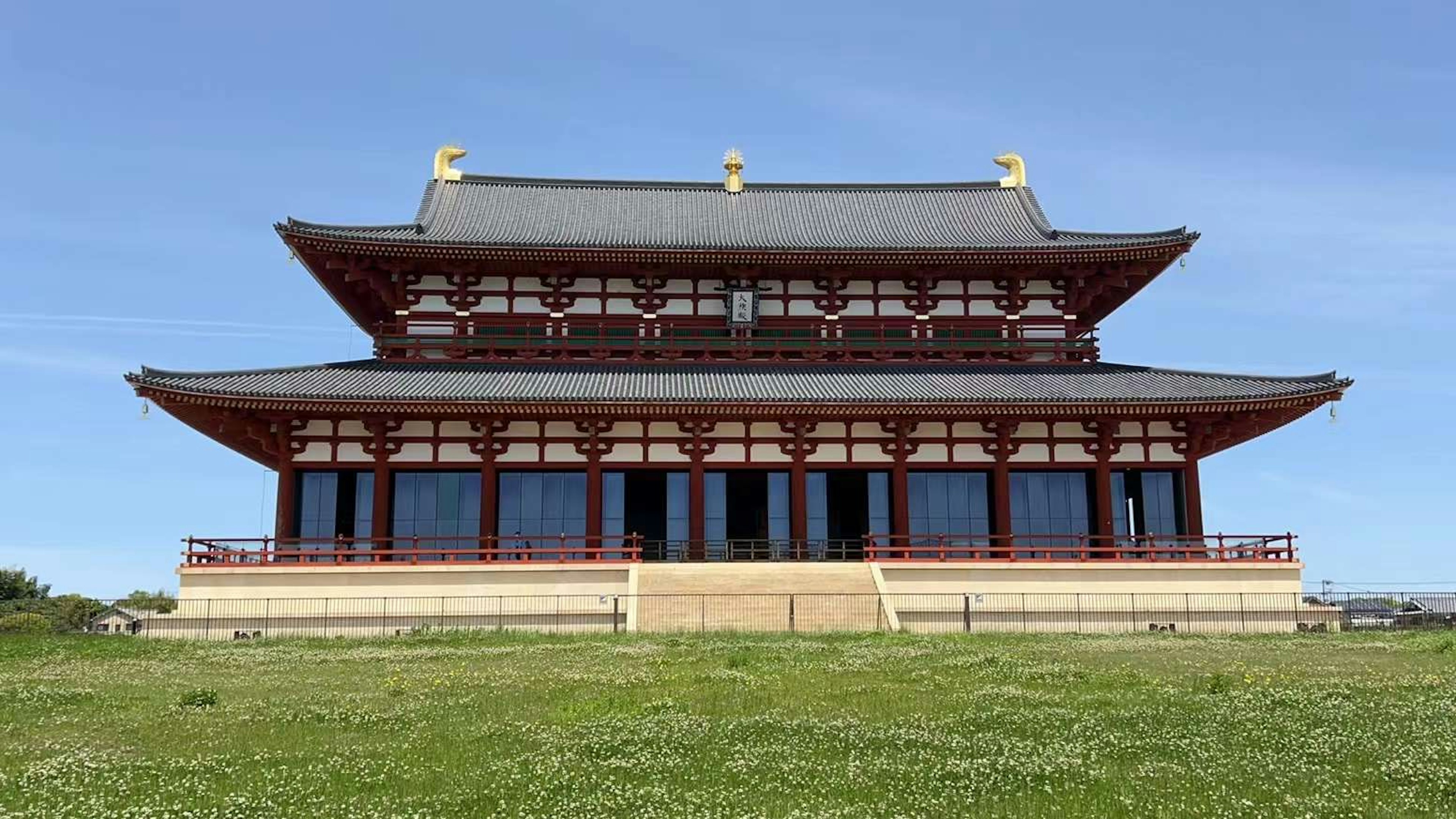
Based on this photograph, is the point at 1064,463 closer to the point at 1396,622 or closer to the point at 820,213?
the point at 1396,622

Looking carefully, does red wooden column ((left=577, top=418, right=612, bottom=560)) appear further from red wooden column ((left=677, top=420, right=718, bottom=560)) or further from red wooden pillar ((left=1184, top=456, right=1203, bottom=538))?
red wooden pillar ((left=1184, top=456, right=1203, bottom=538))

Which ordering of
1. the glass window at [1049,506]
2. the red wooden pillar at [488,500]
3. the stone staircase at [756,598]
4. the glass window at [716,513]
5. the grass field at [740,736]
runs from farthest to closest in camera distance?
the glass window at [1049,506]
the glass window at [716,513]
the red wooden pillar at [488,500]
the stone staircase at [756,598]
the grass field at [740,736]

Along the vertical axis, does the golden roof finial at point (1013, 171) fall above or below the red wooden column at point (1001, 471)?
above

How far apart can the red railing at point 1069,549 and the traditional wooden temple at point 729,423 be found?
0.14m

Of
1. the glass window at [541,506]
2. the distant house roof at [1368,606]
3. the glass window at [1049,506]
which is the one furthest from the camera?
the glass window at [1049,506]

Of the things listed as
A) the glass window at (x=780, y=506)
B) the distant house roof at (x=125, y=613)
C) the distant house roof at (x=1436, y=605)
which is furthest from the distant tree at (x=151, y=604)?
the distant house roof at (x=1436, y=605)

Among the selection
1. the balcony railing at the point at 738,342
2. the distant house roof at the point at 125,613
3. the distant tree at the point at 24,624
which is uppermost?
the balcony railing at the point at 738,342

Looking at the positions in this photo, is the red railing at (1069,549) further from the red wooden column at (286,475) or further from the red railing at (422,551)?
the red wooden column at (286,475)

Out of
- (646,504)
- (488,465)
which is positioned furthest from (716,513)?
(488,465)

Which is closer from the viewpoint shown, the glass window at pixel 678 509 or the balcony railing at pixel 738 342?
the glass window at pixel 678 509

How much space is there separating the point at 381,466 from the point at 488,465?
327 cm

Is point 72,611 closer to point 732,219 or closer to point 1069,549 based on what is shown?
point 732,219

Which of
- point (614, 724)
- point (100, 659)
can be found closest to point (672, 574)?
point (100, 659)

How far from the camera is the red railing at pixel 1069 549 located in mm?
34969
